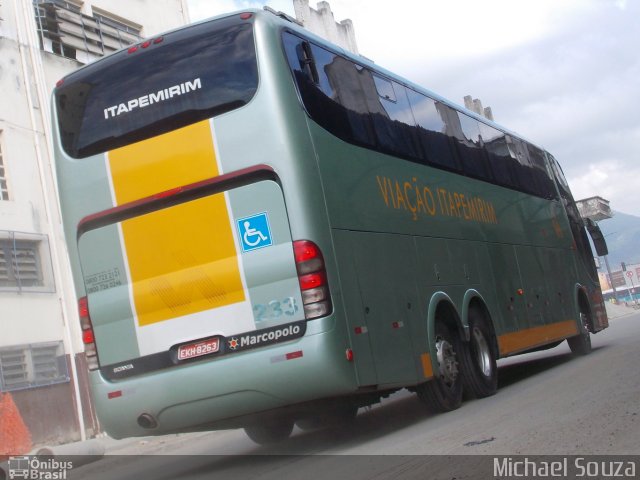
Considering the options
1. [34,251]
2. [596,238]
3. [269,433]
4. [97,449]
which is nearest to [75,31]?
[34,251]

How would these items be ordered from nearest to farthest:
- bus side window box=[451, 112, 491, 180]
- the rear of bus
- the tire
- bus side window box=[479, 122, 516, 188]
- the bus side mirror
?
the rear of bus, the tire, bus side window box=[451, 112, 491, 180], bus side window box=[479, 122, 516, 188], the bus side mirror

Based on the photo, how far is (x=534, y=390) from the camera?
1168 centimetres

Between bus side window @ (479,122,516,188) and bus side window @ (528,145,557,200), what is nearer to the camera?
bus side window @ (479,122,516,188)

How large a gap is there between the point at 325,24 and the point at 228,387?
30.1 metres

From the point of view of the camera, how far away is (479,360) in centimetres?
1158

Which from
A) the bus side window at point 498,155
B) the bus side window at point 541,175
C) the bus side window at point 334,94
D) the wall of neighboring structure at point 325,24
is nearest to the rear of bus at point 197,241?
the bus side window at point 334,94

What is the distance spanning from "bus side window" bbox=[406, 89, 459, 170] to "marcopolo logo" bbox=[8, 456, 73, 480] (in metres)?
6.08

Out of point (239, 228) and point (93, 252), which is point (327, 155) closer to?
point (239, 228)

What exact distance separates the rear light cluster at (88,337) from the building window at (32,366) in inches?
371

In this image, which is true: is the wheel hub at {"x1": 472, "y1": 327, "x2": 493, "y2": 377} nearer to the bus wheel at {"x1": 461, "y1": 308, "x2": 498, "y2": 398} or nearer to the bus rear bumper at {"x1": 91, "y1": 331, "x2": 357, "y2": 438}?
the bus wheel at {"x1": 461, "y1": 308, "x2": 498, "y2": 398}

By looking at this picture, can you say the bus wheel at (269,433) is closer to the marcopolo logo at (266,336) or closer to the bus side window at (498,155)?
the marcopolo logo at (266,336)

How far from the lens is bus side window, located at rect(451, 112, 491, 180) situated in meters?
12.9

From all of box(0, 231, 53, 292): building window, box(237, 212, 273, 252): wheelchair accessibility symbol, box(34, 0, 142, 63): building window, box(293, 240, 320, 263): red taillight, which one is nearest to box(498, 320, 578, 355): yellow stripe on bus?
box(293, 240, 320, 263): red taillight

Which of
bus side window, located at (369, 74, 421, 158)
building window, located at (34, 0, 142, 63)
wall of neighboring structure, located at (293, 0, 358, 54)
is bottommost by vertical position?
bus side window, located at (369, 74, 421, 158)
